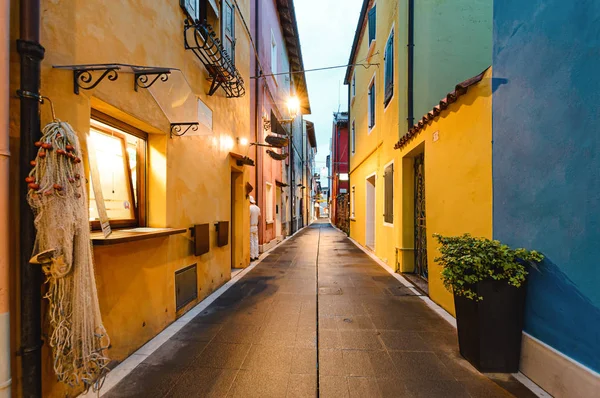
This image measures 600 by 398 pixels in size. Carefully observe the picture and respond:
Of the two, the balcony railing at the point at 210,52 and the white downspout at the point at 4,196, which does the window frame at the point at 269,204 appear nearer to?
the balcony railing at the point at 210,52

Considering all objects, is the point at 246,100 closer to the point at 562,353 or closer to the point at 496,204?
the point at 496,204

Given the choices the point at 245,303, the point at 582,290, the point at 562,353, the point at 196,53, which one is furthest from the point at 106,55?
the point at 562,353

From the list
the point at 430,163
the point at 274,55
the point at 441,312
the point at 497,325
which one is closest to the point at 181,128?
the point at 430,163

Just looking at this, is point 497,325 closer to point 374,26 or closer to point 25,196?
point 25,196

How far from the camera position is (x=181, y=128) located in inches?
145

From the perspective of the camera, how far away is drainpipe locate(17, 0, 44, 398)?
1.79m

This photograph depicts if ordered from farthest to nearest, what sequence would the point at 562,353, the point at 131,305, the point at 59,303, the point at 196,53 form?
the point at 196,53 → the point at 131,305 → the point at 562,353 → the point at 59,303

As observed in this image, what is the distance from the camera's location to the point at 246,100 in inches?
269

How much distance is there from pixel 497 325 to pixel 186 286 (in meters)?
3.63

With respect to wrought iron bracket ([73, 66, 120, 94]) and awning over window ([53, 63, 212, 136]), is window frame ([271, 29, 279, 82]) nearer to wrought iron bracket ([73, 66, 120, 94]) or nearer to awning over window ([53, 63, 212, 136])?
awning over window ([53, 63, 212, 136])

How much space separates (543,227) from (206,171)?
423cm

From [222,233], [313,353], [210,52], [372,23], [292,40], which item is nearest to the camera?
[313,353]

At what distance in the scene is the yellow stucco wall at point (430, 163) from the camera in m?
3.22

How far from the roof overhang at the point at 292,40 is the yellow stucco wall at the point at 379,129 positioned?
2557 millimetres
